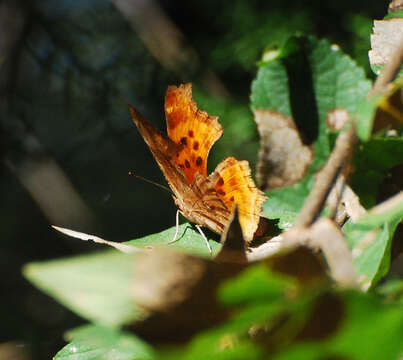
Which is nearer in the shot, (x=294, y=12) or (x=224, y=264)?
(x=224, y=264)

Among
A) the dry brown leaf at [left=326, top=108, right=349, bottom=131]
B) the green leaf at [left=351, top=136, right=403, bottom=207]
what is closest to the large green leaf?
the green leaf at [left=351, top=136, right=403, bottom=207]

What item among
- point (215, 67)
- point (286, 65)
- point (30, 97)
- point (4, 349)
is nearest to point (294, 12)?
point (215, 67)

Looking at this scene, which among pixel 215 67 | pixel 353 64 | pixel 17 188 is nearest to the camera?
pixel 353 64

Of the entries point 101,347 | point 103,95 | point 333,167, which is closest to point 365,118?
point 333,167

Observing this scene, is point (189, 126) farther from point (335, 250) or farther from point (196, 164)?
point (335, 250)

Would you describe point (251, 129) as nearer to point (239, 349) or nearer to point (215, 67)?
point (215, 67)

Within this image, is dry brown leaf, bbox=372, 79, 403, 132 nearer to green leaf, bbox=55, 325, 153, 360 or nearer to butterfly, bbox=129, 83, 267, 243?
green leaf, bbox=55, 325, 153, 360

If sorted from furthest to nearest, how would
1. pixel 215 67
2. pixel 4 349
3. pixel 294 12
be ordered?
pixel 215 67 < pixel 294 12 < pixel 4 349
